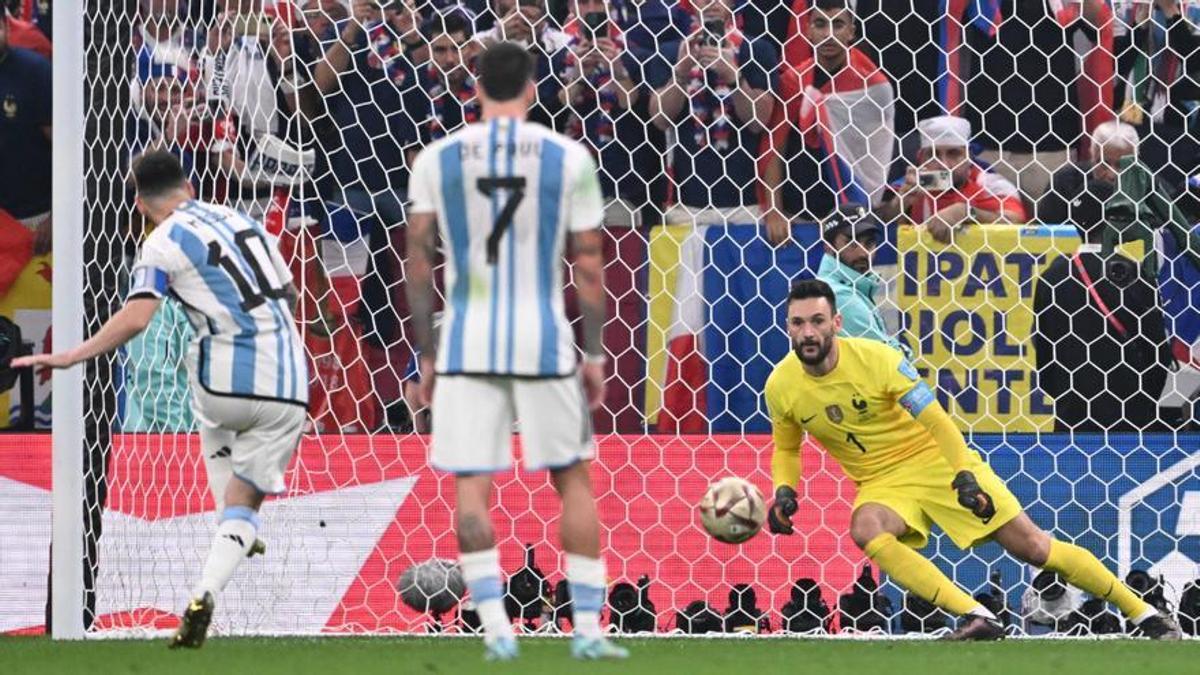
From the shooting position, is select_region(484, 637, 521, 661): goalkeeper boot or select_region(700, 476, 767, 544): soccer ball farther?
select_region(700, 476, 767, 544): soccer ball

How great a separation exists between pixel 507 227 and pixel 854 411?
2.77 metres

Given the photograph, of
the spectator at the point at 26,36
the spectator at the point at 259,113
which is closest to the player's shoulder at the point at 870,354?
the spectator at the point at 259,113

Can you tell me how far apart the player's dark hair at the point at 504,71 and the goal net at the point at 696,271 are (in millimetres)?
2815

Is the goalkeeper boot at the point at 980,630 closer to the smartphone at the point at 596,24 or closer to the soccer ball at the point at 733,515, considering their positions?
the soccer ball at the point at 733,515

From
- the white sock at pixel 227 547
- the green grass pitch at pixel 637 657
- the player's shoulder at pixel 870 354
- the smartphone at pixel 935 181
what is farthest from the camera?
the smartphone at pixel 935 181

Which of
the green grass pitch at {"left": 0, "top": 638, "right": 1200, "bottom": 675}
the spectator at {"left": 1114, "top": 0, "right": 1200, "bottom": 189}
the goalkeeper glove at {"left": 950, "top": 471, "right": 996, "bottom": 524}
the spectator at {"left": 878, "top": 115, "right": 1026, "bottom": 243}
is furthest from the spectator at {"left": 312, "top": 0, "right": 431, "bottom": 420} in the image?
the spectator at {"left": 1114, "top": 0, "right": 1200, "bottom": 189}

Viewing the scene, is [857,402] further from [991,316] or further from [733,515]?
[991,316]

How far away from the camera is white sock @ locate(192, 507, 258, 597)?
22.0 ft

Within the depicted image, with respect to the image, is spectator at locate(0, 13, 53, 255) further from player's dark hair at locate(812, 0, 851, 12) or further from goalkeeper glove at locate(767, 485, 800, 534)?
goalkeeper glove at locate(767, 485, 800, 534)

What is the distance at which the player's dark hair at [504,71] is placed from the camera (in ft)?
17.8

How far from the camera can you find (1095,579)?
7.63 meters

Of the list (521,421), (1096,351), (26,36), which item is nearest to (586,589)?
(521,421)

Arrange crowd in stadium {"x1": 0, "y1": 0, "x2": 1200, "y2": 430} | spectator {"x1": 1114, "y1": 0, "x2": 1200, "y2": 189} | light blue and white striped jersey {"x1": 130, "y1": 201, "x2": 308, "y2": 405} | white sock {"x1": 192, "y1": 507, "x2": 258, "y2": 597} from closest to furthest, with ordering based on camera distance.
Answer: white sock {"x1": 192, "y1": 507, "x2": 258, "y2": 597} → light blue and white striped jersey {"x1": 130, "y1": 201, "x2": 308, "y2": 405} → crowd in stadium {"x1": 0, "y1": 0, "x2": 1200, "y2": 430} → spectator {"x1": 1114, "y1": 0, "x2": 1200, "y2": 189}

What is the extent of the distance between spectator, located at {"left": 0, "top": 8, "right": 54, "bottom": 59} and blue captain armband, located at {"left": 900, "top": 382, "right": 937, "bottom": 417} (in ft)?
16.0
